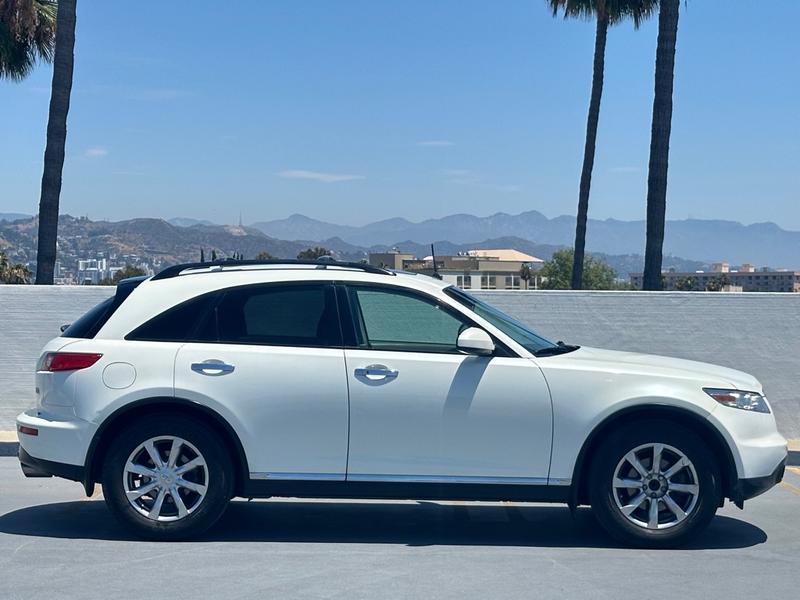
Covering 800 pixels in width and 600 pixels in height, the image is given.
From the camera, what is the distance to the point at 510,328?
7082 mm

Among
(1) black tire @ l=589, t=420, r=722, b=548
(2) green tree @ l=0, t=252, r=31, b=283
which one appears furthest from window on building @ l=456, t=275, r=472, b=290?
(2) green tree @ l=0, t=252, r=31, b=283

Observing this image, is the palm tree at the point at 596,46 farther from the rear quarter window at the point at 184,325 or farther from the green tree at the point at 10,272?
the rear quarter window at the point at 184,325

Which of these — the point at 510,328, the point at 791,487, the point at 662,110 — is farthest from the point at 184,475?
the point at 662,110

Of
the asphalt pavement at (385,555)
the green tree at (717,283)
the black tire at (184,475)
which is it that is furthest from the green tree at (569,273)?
the black tire at (184,475)

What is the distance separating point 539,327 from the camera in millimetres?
→ 11273

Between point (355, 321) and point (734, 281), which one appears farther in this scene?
point (734, 281)

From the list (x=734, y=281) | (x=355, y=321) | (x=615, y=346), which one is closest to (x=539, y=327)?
(x=615, y=346)

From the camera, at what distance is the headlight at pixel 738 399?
6727 mm

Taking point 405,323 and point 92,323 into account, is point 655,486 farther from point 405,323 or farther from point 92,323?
point 92,323

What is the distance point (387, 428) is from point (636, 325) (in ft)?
17.8

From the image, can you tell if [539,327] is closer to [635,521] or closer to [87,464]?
[635,521]

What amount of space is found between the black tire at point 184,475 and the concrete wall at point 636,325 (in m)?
4.69

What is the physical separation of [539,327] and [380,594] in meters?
6.01

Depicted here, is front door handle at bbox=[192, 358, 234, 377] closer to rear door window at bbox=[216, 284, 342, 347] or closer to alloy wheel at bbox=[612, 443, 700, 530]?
rear door window at bbox=[216, 284, 342, 347]
